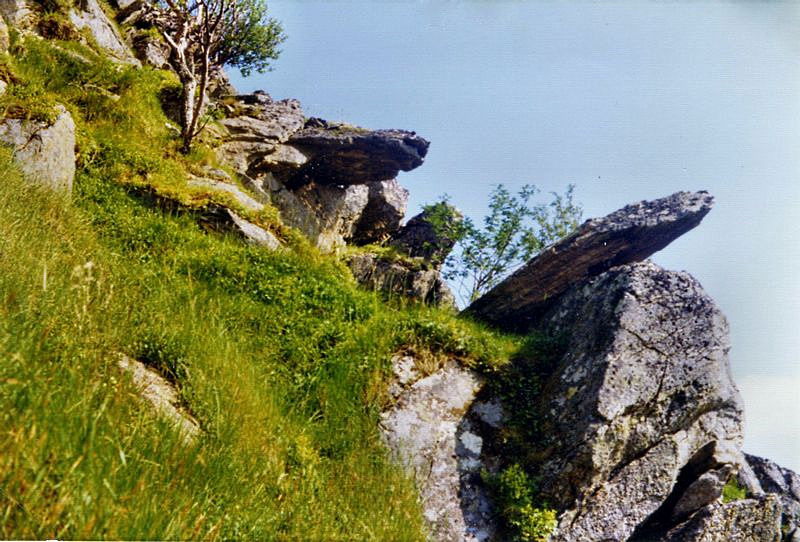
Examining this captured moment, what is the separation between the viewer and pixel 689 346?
29.5ft

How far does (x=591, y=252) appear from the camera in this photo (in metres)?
12.3

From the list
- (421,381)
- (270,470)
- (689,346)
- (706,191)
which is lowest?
(270,470)

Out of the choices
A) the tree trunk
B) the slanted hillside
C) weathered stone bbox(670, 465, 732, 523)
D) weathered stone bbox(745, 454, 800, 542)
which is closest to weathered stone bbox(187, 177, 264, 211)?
the slanted hillside

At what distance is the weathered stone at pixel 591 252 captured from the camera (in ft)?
39.1

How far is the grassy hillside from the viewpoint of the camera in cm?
274

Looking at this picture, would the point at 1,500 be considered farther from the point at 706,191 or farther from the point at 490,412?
the point at 706,191

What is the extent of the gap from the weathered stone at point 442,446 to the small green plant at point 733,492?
4.67 meters

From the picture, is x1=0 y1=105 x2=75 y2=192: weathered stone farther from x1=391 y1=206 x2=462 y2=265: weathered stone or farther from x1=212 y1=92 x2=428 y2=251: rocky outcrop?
x1=391 y1=206 x2=462 y2=265: weathered stone

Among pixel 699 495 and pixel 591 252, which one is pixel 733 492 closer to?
pixel 699 495

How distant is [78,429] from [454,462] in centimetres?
576

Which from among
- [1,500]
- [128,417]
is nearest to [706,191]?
[128,417]

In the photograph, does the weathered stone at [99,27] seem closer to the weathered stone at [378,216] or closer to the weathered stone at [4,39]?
the weathered stone at [4,39]

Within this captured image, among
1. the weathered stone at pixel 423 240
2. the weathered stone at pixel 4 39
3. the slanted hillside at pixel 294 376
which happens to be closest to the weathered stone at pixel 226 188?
the slanted hillside at pixel 294 376

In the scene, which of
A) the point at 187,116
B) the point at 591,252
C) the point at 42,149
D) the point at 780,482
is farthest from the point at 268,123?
the point at 780,482
